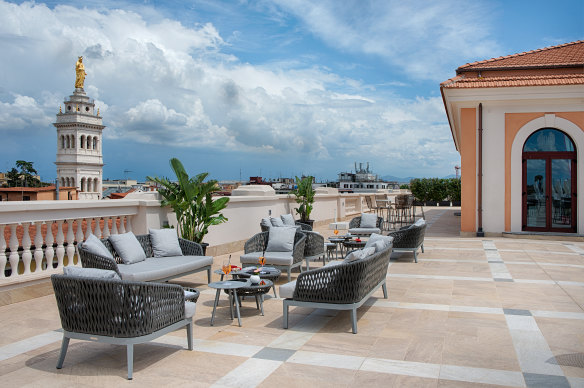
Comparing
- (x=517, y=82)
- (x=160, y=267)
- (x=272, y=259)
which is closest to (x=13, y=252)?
(x=160, y=267)

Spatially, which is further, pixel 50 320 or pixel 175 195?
pixel 175 195

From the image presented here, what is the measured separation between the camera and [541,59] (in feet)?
52.4

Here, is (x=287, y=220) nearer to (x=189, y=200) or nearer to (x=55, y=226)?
(x=189, y=200)

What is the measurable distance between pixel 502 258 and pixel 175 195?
682 cm

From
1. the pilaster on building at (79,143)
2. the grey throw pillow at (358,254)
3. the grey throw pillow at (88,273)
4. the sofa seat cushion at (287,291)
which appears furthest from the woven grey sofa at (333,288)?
the pilaster on building at (79,143)

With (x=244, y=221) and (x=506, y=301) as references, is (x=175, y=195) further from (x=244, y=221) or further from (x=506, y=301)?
(x=506, y=301)

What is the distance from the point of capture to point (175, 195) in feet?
28.8

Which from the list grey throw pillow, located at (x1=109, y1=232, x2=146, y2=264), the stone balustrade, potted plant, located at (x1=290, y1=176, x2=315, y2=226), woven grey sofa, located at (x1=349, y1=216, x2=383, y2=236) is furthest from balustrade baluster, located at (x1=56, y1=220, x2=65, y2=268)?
potted plant, located at (x1=290, y1=176, x2=315, y2=226)

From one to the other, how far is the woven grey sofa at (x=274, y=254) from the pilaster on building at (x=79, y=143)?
11570 centimetres

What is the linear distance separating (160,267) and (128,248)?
613mm

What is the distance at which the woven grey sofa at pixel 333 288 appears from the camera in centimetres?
487

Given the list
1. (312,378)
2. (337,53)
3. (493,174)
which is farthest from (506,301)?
(337,53)

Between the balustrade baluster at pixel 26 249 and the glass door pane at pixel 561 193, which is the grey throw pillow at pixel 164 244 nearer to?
the balustrade baluster at pixel 26 249

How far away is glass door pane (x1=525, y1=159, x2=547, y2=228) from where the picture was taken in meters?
13.6
